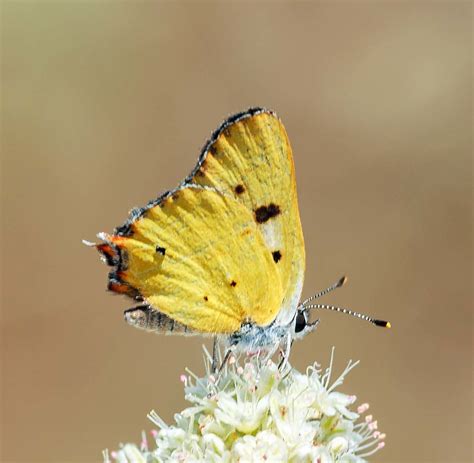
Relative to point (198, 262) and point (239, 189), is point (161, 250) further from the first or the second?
point (239, 189)

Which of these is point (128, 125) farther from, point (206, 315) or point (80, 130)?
point (206, 315)

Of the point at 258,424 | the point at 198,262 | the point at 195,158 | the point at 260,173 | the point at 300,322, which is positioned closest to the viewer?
the point at 258,424

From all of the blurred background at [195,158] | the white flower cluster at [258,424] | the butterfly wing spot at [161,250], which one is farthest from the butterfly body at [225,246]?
the blurred background at [195,158]

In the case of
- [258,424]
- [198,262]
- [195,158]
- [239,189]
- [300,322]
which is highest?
[195,158]

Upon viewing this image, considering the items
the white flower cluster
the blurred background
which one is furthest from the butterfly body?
the blurred background

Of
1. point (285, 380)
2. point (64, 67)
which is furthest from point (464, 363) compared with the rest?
point (64, 67)

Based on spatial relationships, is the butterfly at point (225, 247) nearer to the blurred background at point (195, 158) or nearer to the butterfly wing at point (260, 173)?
the butterfly wing at point (260, 173)

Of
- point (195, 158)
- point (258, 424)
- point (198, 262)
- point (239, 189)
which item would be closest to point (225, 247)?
point (198, 262)
